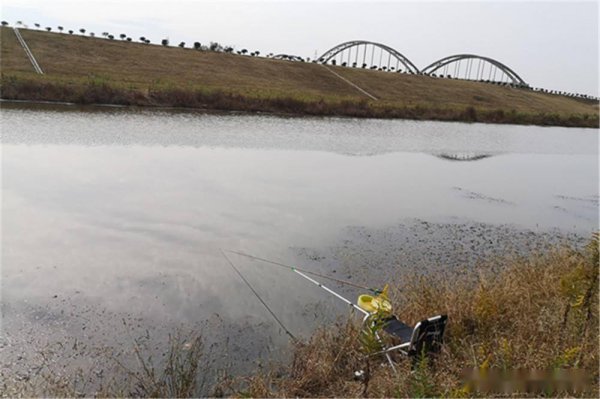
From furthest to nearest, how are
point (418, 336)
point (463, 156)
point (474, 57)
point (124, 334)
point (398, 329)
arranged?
point (474, 57) → point (463, 156) → point (124, 334) → point (398, 329) → point (418, 336)

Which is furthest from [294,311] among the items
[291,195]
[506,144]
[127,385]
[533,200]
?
[506,144]

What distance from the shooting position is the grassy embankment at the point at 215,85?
25.7 m

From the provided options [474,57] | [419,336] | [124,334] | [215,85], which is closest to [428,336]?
[419,336]

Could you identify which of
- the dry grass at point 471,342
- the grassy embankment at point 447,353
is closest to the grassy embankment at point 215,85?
the grassy embankment at point 447,353

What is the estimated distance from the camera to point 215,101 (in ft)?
95.0

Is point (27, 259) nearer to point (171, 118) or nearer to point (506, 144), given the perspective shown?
point (171, 118)

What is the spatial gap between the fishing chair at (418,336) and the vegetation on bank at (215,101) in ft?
77.8

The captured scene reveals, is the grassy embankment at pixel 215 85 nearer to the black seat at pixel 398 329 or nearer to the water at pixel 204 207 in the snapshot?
the water at pixel 204 207

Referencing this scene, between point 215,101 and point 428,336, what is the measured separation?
86.2 ft

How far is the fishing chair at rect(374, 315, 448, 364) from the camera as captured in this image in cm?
452

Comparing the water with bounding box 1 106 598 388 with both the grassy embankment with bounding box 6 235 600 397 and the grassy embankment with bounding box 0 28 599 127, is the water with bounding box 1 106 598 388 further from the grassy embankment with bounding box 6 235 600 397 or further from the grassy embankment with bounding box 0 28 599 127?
the grassy embankment with bounding box 0 28 599 127

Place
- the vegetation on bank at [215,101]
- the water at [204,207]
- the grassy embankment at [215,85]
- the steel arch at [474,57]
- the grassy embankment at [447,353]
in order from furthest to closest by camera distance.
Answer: the steel arch at [474,57], the grassy embankment at [215,85], the vegetation on bank at [215,101], the water at [204,207], the grassy embankment at [447,353]

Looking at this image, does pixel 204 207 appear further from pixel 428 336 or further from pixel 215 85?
pixel 215 85

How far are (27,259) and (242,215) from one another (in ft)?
14.2
